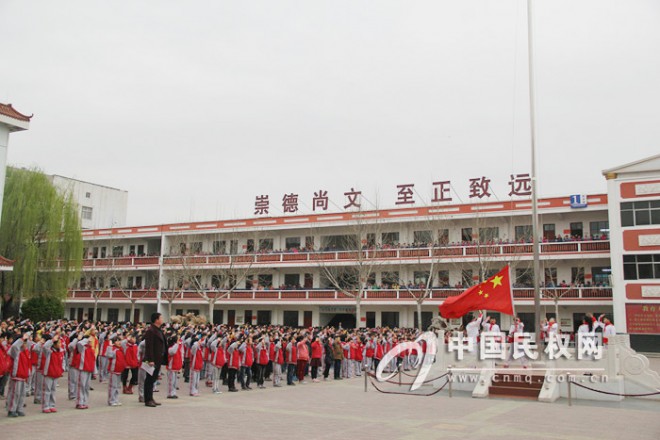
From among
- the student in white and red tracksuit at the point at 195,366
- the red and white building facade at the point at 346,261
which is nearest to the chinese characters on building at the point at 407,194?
the red and white building facade at the point at 346,261

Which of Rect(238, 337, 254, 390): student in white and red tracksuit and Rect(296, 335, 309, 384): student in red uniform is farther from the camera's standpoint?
Rect(296, 335, 309, 384): student in red uniform

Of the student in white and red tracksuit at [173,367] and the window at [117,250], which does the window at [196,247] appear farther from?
the student in white and red tracksuit at [173,367]

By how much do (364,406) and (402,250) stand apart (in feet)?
74.1

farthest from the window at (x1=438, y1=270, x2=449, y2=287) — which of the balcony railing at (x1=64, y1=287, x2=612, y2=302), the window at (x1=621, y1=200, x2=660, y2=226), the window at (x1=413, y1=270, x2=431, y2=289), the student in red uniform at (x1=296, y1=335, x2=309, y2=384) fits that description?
the student in red uniform at (x1=296, y1=335, x2=309, y2=384)

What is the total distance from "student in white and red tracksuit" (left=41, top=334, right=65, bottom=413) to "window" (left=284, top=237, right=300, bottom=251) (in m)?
29.1

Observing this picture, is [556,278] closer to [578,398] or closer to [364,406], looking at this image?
[578,398]

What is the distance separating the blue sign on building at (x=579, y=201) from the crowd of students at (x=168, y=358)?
13.7 m

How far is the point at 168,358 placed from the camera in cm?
1294

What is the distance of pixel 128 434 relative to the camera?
9.27 m

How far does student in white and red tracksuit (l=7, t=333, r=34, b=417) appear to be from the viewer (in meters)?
10.7

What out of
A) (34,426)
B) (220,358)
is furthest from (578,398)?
(34,426)

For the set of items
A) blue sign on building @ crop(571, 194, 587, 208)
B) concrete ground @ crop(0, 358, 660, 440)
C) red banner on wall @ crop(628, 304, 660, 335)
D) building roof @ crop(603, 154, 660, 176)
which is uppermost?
building roof @ crop(603, 154, 660, 176)

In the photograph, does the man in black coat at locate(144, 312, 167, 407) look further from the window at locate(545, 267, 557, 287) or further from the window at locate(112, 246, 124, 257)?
the window at locate(112, 246, 124, 257)

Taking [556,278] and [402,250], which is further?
[402,250]
